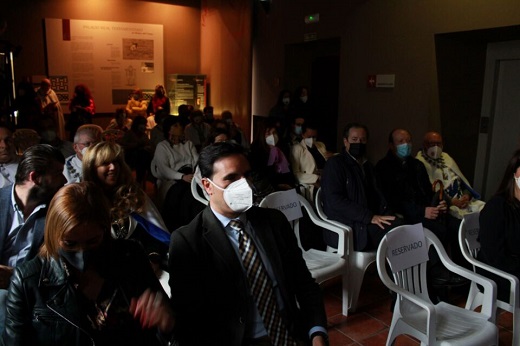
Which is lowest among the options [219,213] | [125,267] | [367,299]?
[367,299]

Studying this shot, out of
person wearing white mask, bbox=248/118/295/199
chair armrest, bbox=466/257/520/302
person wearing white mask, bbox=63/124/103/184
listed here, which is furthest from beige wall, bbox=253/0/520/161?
person wearing white mask, bbox=63/124/103/184

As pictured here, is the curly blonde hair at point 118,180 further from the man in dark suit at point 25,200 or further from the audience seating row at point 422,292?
the audience seating row at point 422,292

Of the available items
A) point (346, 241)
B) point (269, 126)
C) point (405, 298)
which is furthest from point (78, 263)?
point (269, 126)

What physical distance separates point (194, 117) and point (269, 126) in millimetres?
2137

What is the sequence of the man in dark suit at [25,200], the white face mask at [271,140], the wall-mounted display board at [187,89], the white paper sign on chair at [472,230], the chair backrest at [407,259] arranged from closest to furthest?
1. the man in dark suit at [25,200]
2. the chair backrest at [407,259]
3. the white paper sign on chair at [472,230]
4. the white face mask at [271,140]
5. the wall-mounted display board at [187,89]

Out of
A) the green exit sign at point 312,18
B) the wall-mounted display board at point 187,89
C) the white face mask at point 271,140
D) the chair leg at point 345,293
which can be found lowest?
the chair leg at point 345,293

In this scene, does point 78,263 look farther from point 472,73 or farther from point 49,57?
point 49,57

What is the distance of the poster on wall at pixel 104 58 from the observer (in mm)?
8812

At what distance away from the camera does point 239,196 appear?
5.35ft

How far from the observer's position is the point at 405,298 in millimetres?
2295

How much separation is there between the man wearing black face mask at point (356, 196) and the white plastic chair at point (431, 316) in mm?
633

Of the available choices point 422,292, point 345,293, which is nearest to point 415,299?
point 422,292

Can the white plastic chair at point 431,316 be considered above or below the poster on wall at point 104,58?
below

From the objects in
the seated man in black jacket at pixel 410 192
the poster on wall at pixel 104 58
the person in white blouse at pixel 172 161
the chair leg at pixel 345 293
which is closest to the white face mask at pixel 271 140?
the person in white blouse at pixel 172 161
